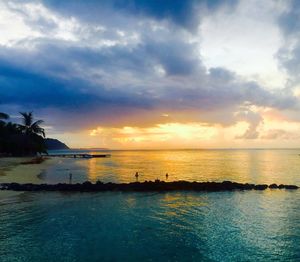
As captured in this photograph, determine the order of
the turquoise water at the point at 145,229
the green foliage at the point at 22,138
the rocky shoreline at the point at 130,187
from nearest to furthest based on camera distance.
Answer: the turquoise water at the point at 145,229, the rocky shoreline at the point at 130,187, the green foliage at the point at 22,138

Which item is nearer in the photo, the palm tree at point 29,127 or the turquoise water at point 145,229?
the turquoise water at point 145,229

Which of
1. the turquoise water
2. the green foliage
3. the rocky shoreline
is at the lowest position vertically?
the turquoise water

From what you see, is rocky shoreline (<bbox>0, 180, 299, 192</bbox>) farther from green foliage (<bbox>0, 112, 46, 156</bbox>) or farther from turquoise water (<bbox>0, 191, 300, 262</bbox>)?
green foliage (<bbox>0, 112, 46, 156</bbox>)

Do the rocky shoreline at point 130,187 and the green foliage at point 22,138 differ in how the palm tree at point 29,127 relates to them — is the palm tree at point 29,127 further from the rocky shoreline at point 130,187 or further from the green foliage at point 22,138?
the rocky shoreline at point 130,187

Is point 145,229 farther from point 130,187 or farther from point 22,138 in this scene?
point 22,138

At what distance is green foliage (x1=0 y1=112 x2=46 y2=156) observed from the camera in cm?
9248

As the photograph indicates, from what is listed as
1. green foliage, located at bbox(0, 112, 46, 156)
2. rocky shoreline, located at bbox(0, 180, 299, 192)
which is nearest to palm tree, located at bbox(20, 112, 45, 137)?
green foliage, located at bbox(0, 112, 46, 156)

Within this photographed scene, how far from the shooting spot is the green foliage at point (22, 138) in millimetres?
92481

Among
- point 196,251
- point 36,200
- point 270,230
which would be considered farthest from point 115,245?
point 36,200

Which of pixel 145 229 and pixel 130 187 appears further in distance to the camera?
pixel 130 187

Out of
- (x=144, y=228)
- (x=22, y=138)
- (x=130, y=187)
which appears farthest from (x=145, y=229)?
(x=22, y=138)

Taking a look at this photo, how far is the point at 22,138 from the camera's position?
97.5 m

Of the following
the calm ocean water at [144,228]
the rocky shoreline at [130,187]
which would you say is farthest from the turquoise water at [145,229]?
the rocky shoreline at [130,187]

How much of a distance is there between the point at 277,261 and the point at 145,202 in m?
17.4
